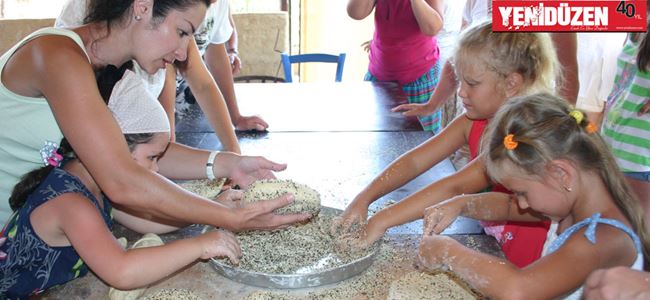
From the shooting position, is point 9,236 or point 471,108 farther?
point 471,108

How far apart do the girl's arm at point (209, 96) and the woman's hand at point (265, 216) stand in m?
0.80

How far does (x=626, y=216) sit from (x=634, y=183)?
808 millimetres

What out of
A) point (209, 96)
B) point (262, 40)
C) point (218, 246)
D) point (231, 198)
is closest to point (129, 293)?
point (218, 246)

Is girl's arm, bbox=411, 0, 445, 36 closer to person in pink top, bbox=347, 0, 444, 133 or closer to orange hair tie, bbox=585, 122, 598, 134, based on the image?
person in pink top, bbox=347, 0, 444, 133

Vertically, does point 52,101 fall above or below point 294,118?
above

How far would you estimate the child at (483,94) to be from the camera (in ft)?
5.77

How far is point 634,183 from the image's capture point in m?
2.10

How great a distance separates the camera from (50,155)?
4.84 feet

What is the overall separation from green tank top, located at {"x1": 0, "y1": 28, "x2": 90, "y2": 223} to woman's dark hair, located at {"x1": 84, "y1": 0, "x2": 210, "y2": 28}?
0.09 m

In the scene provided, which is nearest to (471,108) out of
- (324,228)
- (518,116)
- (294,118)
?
(518,116)

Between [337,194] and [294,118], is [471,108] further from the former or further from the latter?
[294,118]

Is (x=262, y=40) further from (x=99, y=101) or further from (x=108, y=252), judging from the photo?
(x=108, y=252)

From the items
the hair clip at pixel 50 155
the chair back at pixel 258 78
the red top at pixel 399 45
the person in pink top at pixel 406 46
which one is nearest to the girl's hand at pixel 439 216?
the hair clip at pixel 50 155

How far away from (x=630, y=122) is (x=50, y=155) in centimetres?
180
